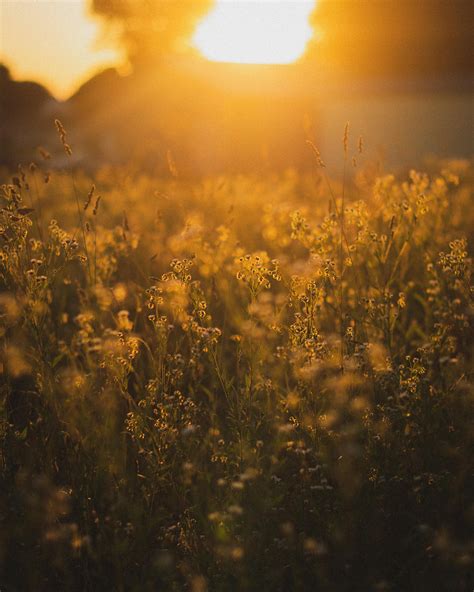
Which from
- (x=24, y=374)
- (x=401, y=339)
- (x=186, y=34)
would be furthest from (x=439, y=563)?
(x=186, y=34)

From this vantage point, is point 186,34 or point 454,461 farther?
point 186,34

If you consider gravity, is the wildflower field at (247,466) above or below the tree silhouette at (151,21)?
below

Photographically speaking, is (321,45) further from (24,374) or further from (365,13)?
(24,374)

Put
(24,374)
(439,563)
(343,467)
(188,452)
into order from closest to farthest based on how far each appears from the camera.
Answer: (439,563) → (343,467) → (188,452) → (24,374)

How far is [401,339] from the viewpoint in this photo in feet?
12.5

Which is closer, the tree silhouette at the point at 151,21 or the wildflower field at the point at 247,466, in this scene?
the wildflower field at the point at 247,466

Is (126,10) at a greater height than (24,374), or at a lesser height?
greater

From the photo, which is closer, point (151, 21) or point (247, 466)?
point (247, 466)

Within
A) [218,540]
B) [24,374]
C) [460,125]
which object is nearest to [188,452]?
[218,540]

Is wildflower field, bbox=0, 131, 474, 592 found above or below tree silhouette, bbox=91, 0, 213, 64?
below

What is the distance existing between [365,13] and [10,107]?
24113 mm

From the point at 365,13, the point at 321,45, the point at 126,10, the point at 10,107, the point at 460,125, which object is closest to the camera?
the point at 460,125

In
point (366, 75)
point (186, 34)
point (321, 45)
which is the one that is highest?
point (186, 34)

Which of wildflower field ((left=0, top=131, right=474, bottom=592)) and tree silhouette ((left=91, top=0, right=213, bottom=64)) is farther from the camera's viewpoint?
tree silhouette ((left=91, top=0, right=213, bottom=64))
